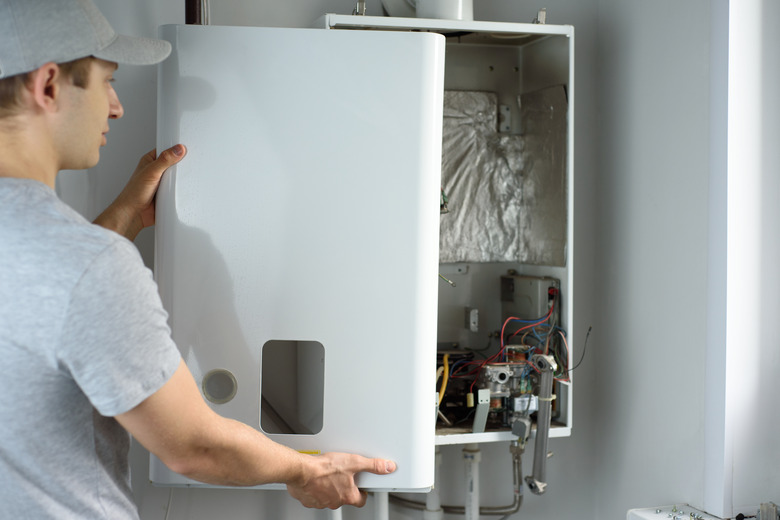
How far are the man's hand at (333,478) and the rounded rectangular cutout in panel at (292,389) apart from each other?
0.21m

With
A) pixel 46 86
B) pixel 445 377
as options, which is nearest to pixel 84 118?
pixel 46 86

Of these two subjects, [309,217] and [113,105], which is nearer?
[113,105]

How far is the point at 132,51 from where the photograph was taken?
3.41 ft

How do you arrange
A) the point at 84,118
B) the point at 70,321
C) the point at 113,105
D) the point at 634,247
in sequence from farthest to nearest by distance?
the point at 634,247
the point at 113,105
the point at 84,118
the point at 70,321

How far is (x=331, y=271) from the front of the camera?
4.40 ft

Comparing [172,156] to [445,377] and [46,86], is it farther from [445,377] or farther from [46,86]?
[445,377]

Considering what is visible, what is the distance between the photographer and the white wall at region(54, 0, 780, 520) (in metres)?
1.55

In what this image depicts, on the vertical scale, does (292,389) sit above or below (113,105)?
below

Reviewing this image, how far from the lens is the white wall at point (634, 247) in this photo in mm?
1554

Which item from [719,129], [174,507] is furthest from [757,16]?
[174,507]

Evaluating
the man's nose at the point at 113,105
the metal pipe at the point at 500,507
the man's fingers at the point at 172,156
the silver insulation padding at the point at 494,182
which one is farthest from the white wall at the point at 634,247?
the man's nose at the point at 113,105

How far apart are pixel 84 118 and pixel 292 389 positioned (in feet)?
2.86

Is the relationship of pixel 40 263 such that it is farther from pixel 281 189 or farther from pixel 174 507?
pixel 174 507

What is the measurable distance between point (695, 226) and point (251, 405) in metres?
1.04
